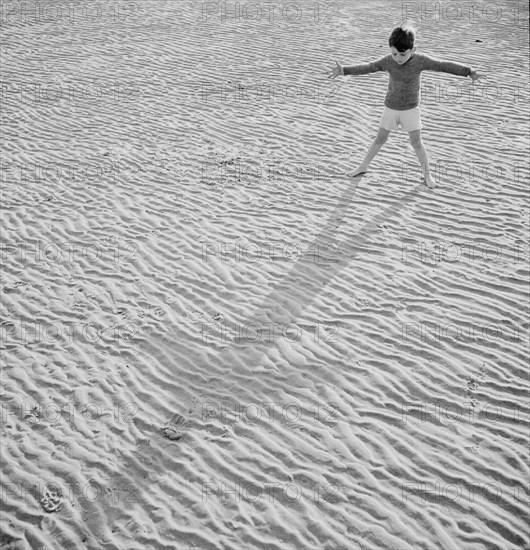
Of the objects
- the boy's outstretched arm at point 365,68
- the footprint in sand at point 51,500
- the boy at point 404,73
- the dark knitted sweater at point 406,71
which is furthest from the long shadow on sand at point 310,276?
the footprint in sand at point 51,500

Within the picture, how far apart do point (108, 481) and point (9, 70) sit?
440 inches

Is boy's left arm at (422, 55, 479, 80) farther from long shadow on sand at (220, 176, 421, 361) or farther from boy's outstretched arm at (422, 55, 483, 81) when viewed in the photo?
long shadow on sand at (220, 176, 421, 361)

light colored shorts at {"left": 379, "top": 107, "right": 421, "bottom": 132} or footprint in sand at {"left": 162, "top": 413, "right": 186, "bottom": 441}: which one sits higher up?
light colored shorts at {"left": 379, "top": 107, "right": 421, "bottom": 132}

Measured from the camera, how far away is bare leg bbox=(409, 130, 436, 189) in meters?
7.69

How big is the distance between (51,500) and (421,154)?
→ 5673 millimetres

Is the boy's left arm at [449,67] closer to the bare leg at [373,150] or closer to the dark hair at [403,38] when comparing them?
the dark hair at [403,38]

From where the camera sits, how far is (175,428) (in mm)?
4887

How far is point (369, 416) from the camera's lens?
4.93m

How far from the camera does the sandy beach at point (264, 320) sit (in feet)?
14.1

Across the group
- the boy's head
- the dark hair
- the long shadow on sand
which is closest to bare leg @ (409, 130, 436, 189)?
the long shadow on sand

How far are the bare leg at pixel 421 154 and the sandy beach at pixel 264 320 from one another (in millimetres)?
141

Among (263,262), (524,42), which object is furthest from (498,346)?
(524,42)

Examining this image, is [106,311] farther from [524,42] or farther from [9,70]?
[524,42]

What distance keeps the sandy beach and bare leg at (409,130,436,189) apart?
0.46 ft
